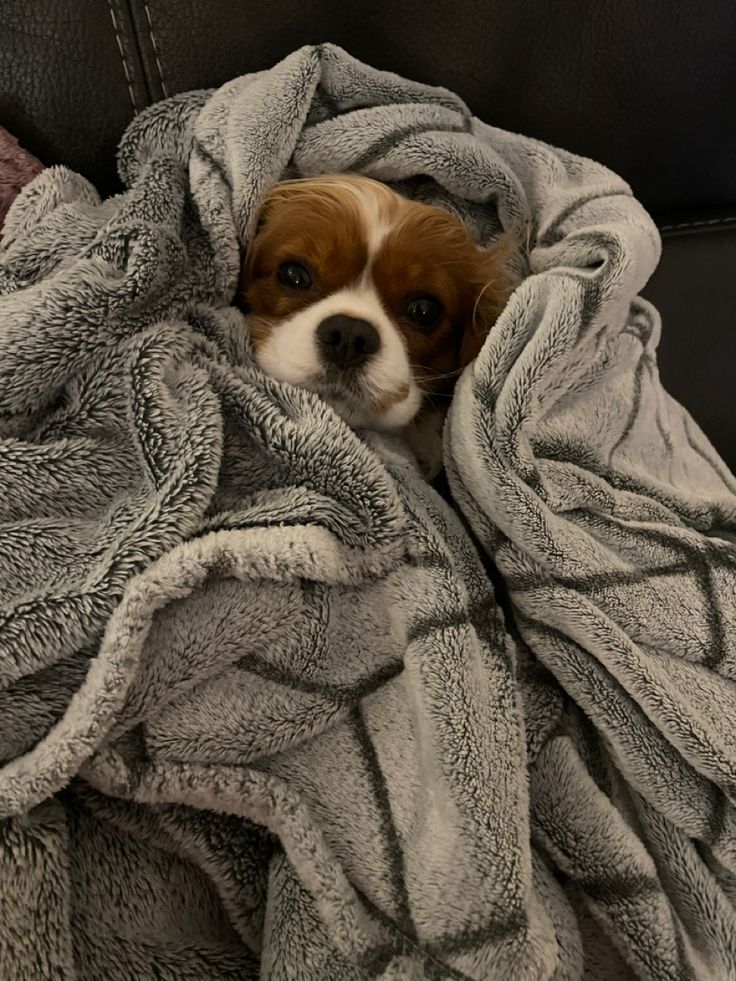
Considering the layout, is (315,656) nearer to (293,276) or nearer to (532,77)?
(293,276)

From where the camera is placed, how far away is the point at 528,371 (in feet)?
2.41

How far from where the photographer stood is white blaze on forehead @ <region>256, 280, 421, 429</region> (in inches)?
32.2

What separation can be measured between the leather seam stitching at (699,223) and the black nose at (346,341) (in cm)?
69

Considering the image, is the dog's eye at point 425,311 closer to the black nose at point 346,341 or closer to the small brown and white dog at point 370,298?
the small brown and white dog at point 370,298

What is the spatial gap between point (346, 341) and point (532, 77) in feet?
1.71

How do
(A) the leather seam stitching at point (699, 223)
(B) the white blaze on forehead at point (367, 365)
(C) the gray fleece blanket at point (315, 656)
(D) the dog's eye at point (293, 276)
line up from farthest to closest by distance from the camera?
(A) the leather seam stitching at point (699, 223) < (D) the dog's eye at point (293, 276) < (B) the white blaze on forehead at point (367, 365) < (C) the gray fleece blanket at point (315, 656)

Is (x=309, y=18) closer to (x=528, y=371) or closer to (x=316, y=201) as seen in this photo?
(x=316, y=201)

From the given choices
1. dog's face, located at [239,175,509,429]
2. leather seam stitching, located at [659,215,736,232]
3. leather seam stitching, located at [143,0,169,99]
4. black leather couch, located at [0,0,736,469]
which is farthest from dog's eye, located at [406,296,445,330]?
leather seam stitching, located at [659,215,736,232]

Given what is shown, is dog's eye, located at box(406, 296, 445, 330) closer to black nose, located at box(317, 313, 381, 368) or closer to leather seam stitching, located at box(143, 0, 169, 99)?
black nose, located at box(317, 313, 381, 368)

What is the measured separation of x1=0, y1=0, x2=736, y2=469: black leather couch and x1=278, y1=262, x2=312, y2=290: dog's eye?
25 cm

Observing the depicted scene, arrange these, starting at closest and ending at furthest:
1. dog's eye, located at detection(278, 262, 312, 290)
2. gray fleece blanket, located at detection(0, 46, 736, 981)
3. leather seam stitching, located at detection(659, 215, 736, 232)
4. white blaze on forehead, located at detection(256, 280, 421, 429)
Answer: gray fleece blanket, located at detection(0, 46, 736, 981), white blaze on forehead, located at detection(256, 280, 421, 429), dog's eye, located at detection(278, 262, 312, 290), leather seam stitching, located at detection(659, 215, 736, 232)

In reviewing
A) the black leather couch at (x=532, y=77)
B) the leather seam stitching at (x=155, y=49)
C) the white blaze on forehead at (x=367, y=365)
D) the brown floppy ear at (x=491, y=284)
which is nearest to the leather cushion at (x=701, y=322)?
the black leather couch at (x=532, y=77)

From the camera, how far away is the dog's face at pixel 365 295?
2.76 ft

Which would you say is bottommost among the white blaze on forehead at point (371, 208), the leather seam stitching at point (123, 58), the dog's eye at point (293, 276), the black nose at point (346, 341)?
the black nose at point (346, 341)
